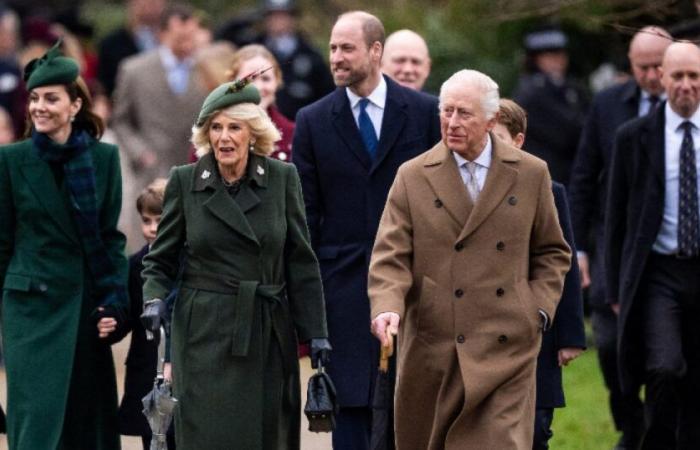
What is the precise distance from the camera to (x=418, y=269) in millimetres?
10031

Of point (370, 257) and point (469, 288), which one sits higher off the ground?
point (469, 288)

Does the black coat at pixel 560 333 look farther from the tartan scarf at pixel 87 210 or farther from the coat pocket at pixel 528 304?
the tartan scarf at pixel 87 210

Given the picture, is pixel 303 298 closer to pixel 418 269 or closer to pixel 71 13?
pixel 418 269

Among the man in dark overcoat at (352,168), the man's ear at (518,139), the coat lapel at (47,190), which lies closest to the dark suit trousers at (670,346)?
the man's ear at (518,139)

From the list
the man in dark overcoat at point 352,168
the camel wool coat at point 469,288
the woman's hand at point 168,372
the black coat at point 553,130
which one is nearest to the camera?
the camel wool coat at point 469,288

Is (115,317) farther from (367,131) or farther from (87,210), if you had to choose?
(367,131)

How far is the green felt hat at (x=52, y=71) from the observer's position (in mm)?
11312

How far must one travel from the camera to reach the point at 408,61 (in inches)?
521

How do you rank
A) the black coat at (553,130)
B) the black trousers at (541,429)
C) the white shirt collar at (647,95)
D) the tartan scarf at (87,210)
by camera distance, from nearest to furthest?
the black trousers at (541,429) → the tartan scarf at (87,210) → the white shirt collar at (647,95) → the black coat at (553,130)

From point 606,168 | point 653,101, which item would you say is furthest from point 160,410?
point 653,101

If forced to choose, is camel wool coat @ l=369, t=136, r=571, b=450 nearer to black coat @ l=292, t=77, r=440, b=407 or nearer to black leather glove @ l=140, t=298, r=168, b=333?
black leather glove @ l=140, t=298, r=168, b=333

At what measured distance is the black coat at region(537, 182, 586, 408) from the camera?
35.0 feet

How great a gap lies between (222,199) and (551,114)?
21.6ft

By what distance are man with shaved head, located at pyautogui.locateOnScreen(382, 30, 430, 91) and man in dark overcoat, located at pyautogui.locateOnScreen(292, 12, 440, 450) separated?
1515 mm
